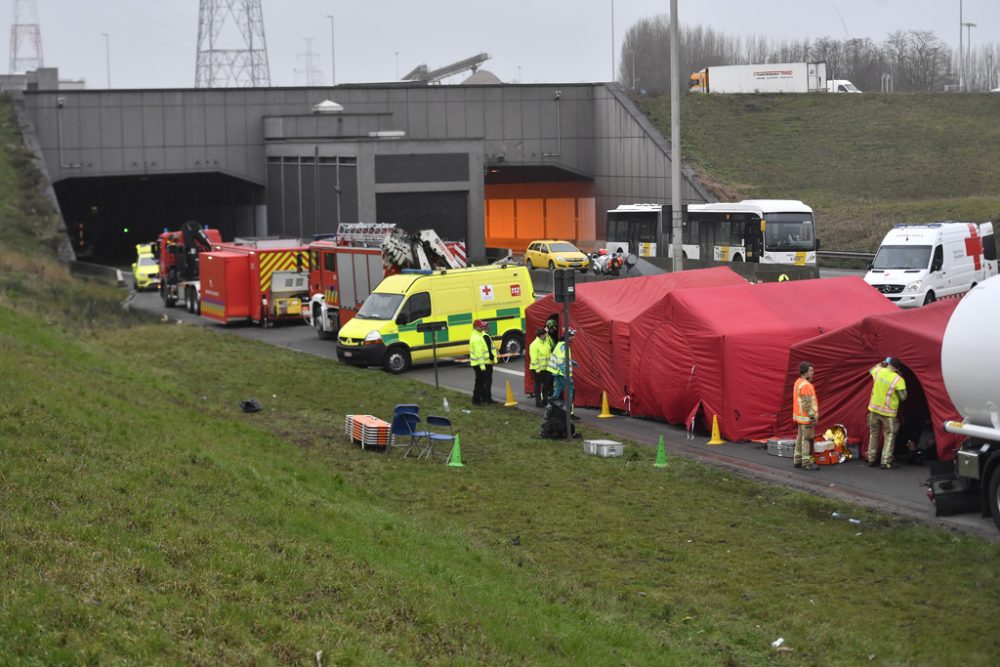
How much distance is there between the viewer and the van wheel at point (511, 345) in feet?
98.1

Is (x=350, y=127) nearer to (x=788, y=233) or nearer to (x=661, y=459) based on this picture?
(x=788, y=233)

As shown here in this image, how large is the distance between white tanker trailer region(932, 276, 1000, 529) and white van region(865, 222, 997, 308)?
66.4 feet

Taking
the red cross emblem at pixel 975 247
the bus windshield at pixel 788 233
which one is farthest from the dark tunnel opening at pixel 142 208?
the red cross emblem at pixel 975 247

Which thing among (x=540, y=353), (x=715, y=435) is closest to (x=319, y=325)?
(x=540, y=353)

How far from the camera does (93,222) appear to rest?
85.9m

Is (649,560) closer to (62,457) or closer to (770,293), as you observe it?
(62,457)

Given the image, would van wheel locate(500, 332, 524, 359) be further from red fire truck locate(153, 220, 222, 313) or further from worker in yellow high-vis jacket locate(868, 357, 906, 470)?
red fire truck locate(153, 220, 222, 313)

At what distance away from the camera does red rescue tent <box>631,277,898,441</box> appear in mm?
19875

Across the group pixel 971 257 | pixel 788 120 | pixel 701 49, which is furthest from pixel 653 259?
pixel 701 49

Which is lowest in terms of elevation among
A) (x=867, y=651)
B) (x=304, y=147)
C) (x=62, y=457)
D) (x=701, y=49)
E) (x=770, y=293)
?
(x=867, y=651)

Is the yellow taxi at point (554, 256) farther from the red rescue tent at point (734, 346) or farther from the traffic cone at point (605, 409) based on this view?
the red rescue tent at point (734, 346)

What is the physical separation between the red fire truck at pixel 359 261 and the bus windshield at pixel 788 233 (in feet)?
53.0

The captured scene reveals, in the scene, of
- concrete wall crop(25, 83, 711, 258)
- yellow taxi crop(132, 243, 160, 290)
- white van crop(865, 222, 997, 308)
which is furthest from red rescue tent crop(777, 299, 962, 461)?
concrete wall crop(25, 83, 711, 258)

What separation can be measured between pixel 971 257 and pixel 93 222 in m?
64.7
